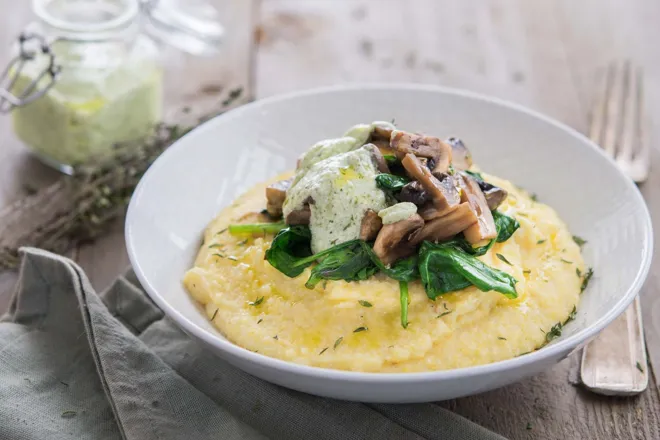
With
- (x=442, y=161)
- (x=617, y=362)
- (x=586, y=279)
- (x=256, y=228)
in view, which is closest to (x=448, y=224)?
(x=442, y=161)

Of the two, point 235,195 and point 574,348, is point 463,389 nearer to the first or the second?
point 574,348

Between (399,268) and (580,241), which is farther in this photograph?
(580,241)

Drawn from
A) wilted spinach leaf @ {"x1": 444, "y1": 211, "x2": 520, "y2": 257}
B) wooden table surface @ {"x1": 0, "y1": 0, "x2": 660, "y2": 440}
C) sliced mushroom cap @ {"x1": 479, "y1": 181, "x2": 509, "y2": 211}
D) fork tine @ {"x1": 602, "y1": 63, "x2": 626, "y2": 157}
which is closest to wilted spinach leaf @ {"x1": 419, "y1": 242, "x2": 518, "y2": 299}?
wilted spinach leaf @ {"x1": 444, "y1": 211, "x2": 520, "y2": 257}

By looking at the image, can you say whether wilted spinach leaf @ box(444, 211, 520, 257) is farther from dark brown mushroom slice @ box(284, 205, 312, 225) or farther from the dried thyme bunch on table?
the dried thyme bunch on table

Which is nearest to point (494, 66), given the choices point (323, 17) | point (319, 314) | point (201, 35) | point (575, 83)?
point (575, 83)

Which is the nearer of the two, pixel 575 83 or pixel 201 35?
pixel 201 35

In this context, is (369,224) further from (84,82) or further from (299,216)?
(84,82)
